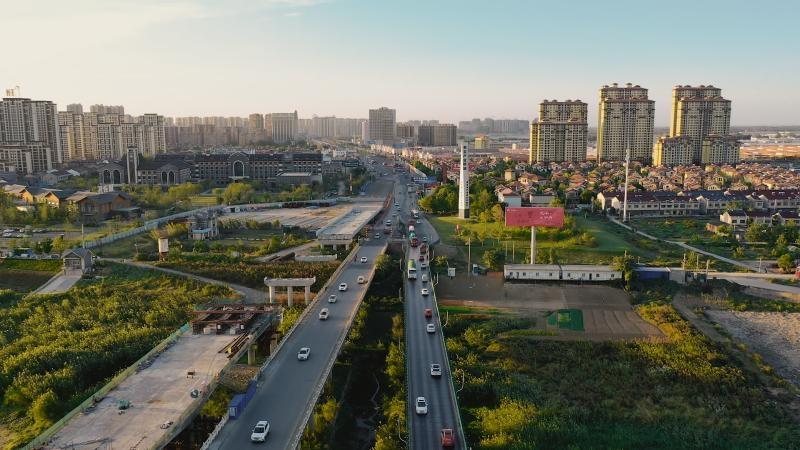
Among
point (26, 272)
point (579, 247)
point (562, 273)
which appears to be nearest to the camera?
point (562, 273)

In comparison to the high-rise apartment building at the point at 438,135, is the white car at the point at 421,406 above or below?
below

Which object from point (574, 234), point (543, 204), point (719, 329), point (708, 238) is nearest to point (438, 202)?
point (543, 204)

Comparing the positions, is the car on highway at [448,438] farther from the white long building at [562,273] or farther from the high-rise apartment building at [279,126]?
the high-rise apartment building at [279,126]

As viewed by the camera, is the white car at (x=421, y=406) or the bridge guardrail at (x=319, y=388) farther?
the white car at (x=421, y=406)

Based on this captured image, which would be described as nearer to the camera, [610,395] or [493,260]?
[610,395]

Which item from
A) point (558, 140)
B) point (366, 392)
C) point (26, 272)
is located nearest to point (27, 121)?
point (26, 272)

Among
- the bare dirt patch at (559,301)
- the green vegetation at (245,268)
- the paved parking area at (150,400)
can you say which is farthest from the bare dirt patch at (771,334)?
the paved parking area at (150,400)

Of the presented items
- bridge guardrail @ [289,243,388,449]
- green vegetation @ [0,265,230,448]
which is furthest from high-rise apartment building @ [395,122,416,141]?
bridge guardrail @ [289,243,388,449]

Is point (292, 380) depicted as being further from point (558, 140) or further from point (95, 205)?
point (558, 140)
